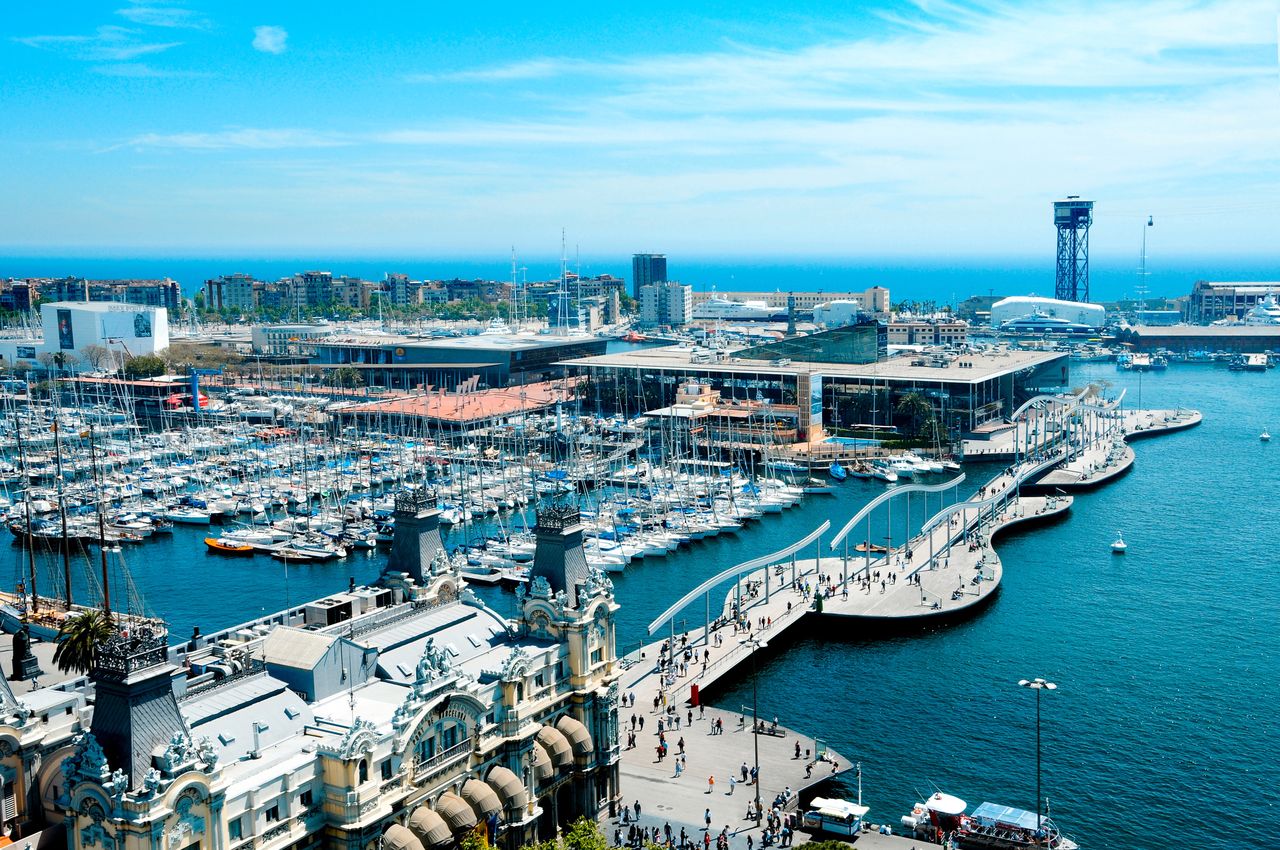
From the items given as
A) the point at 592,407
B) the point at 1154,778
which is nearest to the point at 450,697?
the point at 1154,778

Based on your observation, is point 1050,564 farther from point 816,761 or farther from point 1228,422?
point 1228,422

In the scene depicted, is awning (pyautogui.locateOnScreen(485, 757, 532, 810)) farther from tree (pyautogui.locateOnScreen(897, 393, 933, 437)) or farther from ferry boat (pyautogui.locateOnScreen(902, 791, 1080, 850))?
tree (pyautogui.locateOnScreen(897, 393, 933, 437))

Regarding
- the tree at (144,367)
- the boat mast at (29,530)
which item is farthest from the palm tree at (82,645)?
the tree at (144,367)

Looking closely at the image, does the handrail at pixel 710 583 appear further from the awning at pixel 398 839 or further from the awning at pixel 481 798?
the awning at pixel 398 839

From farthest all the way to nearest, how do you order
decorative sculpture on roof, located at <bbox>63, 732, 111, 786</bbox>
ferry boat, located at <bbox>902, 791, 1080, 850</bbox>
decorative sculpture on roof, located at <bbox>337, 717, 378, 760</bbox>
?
ferry boat, located at <bbox>902, 791, 1080, 850</bbox> → decorative sculpture on roof, located at <bbox>337, 717, 378, 760</bbox> → decorative sculpture on roof, located at <bbox>63, 732, 111, 786</bbox>

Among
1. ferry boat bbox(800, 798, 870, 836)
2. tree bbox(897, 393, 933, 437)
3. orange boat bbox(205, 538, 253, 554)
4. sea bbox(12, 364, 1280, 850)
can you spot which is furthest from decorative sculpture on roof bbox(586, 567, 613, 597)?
tree bbox(897, 393, 933, 437)

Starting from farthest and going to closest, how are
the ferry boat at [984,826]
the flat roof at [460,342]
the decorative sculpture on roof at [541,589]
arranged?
the flat roof at [460,342] → the decorative sculpture on roof at [541,589] → the ferry boat at [984,826]
